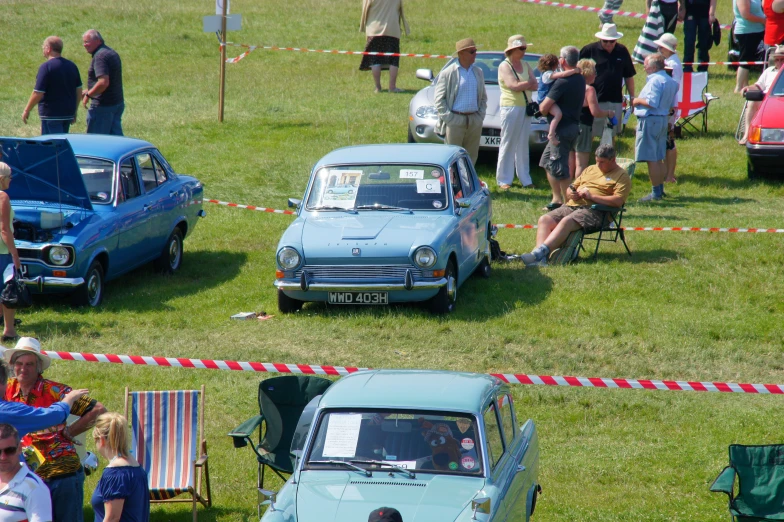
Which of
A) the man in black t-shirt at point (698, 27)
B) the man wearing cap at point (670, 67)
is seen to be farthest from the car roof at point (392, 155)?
the man in black t-shirt at point (698, 27)

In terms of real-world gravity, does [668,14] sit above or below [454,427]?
above

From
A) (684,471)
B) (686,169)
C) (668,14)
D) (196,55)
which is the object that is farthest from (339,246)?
(196,55)

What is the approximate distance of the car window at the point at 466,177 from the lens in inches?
462

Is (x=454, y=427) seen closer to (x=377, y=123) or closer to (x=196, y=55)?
(x=377, y=123)

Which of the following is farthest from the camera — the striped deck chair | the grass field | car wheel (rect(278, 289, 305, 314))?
car wheel (rect(278, 289, 305, 314))

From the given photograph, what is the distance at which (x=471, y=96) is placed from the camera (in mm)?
14336

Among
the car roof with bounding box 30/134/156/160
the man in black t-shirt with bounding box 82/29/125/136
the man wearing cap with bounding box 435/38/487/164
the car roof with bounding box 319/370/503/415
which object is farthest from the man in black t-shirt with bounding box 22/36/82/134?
the car roof with bounding box 319/370/503/415

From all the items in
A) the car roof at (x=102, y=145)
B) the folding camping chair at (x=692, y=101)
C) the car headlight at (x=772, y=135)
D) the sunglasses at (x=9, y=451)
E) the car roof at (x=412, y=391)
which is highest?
the folding camping chair at (x=692, y=101)

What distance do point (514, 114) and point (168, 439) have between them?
9.84 meters

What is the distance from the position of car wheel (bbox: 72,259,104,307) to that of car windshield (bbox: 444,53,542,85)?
852 cm

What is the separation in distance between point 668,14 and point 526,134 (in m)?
8.82

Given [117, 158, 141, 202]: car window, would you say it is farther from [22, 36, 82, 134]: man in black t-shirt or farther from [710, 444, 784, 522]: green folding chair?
[710, 444, 784, 522]: green folding chair

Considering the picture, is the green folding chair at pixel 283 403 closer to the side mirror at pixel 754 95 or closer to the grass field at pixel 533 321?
the grass field at pixel 533 321

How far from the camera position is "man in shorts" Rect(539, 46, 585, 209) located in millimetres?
13914
